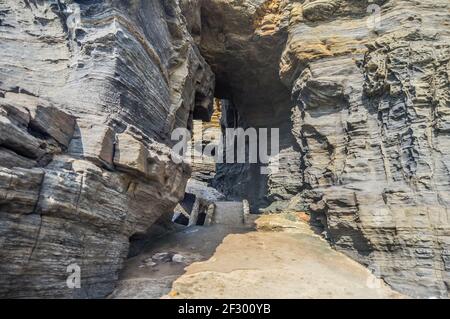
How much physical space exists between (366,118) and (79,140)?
9.40 m

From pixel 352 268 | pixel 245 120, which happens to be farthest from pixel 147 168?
pixel 245 120

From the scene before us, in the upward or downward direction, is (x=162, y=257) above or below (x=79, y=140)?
below

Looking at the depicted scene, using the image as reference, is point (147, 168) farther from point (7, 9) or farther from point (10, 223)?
point (7, 9)

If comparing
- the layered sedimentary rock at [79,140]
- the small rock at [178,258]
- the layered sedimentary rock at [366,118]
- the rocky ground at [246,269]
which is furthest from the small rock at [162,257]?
the layered sedimentary rock at [366,118]

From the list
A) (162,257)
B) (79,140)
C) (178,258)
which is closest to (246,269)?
(178,258)

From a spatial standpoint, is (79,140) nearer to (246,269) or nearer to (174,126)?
(246,269)

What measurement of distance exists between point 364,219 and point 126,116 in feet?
25.2

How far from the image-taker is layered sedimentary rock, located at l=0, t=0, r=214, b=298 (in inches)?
217

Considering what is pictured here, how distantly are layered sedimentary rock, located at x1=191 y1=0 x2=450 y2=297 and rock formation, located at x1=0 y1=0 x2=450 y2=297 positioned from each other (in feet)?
0.15

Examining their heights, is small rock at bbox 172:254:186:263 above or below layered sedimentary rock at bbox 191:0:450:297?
Answer: below

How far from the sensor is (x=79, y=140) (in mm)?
6922

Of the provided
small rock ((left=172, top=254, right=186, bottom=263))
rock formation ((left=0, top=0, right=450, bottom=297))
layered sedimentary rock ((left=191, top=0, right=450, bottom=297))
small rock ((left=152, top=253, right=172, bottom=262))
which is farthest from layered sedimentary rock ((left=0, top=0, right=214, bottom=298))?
layered sedimentary rock ((left=191, top=0, right=450, bottom=297))

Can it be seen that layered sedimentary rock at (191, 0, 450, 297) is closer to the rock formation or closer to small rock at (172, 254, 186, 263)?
the rock formation

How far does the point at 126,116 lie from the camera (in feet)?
27.8
